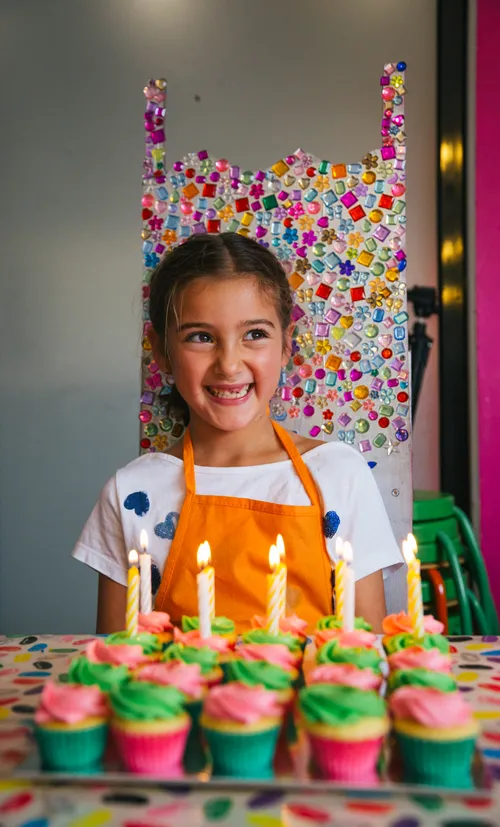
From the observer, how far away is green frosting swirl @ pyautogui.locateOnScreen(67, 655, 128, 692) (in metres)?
0.89

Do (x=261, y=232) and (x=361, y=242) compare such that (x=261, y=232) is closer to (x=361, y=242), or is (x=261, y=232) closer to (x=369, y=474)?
(x=361, y=242)

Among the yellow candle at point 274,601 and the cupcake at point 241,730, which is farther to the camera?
the yellow candle at point 274,601

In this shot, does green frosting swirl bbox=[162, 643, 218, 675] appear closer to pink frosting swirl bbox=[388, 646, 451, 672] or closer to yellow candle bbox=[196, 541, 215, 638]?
yellow candle bbox=[196, 541, 215, 638]

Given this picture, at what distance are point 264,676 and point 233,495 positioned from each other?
0.76m

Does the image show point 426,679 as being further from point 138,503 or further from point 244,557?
point 138,503

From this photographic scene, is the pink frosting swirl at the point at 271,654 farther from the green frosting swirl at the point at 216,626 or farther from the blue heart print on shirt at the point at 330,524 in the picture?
the blue heart print on shirt at the point at 330,524

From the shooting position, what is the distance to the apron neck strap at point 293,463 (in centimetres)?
163

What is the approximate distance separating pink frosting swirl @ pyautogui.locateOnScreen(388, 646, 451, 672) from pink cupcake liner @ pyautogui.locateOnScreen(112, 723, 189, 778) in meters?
0.32

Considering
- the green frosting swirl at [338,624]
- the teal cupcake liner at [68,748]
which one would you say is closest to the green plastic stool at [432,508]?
the green frosting swirl at [338,624]

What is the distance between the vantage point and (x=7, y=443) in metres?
3.10

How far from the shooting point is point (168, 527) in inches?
63.4

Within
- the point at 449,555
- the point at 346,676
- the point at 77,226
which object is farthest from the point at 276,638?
the point at 77,226

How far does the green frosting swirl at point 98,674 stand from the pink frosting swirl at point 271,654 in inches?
6.4

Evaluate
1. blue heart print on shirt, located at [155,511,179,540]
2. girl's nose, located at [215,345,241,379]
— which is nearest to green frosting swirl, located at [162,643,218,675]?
blue heart print on shirt, located at [155,511,179,540]
